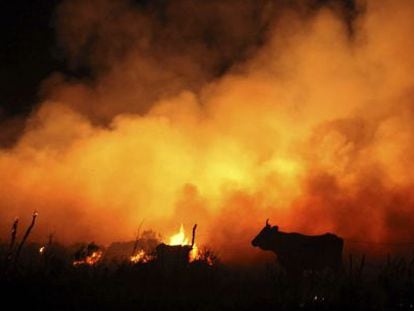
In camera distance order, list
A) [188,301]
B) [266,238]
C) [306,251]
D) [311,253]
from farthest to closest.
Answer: [266,238] → [306,251] → [311,253] → [188,301]

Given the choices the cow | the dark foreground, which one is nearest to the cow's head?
the cow

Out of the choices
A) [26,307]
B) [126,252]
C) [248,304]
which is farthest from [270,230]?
[26,307]

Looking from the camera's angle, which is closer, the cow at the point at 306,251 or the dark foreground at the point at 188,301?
the dark foreground at the point at 188,301

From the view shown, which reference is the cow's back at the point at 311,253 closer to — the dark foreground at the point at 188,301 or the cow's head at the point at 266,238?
the cow's head at the point at 266,238

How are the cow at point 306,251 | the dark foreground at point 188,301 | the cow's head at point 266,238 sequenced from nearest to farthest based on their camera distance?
1. the dark foreground at point 188,301
2. the cow at point 306,251
3. the cow's head at point 266,238

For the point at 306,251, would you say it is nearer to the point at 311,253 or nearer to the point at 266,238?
the point at 311,253

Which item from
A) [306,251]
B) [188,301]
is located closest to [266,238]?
[306,251]

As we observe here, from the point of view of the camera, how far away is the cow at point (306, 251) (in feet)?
98.2

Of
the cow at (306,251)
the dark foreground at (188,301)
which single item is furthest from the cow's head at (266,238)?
the dark foreground at (188,301)

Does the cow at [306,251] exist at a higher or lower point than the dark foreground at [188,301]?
higher

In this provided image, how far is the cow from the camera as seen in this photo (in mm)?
29922

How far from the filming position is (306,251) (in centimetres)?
3105

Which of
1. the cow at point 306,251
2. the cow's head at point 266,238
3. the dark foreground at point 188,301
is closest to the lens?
the dark foreground at point 188,301

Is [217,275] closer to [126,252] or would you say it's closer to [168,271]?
[168,271]
